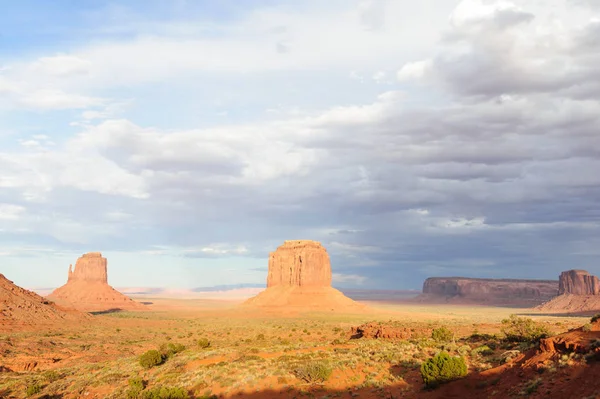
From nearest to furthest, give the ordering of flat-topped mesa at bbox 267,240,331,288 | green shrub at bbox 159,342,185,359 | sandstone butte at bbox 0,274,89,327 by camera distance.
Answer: green shrub at bbox 159,342,185,359 → sandstone butte at bbox 0,274,89,327 → flat-topped mesa at bbox 267,240,331,288

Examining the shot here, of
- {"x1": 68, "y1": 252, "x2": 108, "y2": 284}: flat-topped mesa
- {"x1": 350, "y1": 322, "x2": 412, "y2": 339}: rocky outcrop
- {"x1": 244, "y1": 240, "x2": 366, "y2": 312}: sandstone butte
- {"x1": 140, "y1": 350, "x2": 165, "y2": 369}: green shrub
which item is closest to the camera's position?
{"x1": 140, "y1": 350, "x2": 165, "y2": 369}: green shrub

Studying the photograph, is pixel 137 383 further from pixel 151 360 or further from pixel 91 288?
pixel 91 288

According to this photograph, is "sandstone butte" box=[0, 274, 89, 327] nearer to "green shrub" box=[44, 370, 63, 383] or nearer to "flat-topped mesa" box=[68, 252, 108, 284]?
"green shrub" box=[44, 370, 63, 383]

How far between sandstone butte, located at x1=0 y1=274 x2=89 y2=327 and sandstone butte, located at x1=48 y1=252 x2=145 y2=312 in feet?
241

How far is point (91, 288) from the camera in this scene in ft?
607

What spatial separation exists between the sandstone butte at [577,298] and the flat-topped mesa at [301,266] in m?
76.5

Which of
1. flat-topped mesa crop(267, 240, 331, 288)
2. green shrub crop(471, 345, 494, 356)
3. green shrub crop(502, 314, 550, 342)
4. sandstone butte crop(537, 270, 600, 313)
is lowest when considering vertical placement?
sandstone butte crop(537, 270, 600, 313)

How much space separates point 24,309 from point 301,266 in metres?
85.1

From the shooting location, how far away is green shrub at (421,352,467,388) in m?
23.8

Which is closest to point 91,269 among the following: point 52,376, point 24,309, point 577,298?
point 24,309

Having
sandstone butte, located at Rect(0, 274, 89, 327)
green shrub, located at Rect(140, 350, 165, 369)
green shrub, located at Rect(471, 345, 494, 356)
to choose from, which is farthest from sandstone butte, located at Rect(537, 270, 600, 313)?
green shrub, located at Rect(140, 350, 165, 369)

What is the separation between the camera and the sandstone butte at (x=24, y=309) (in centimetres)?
7631

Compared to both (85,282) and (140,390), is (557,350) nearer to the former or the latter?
(140,390)

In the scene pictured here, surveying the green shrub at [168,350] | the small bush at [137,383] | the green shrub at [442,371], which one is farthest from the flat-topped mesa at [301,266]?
the green shrub at [442,371]
